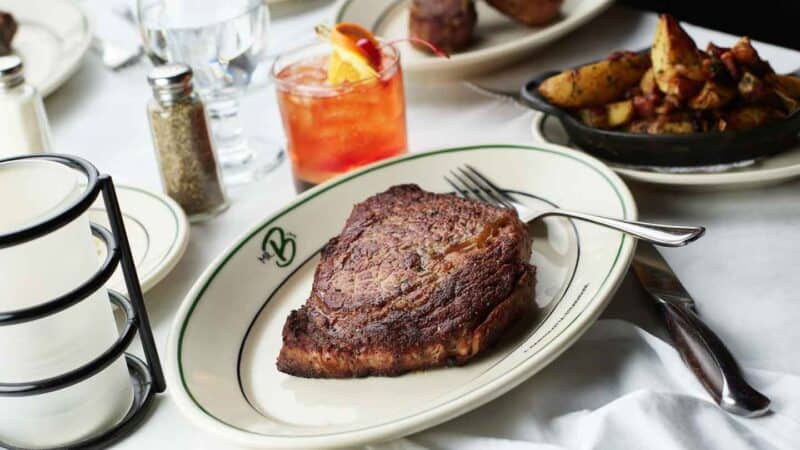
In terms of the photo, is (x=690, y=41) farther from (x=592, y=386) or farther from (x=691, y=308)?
(x=592, y=386)

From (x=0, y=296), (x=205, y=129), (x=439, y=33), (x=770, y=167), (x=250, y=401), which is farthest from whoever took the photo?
(x=439, y=33)

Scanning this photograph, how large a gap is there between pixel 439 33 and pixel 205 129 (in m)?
0.54

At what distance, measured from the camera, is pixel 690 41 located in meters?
1.19

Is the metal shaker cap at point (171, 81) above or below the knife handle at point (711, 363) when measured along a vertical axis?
above

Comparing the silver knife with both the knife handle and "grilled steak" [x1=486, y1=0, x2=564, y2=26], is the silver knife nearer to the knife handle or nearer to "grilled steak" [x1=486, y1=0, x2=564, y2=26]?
the knife handle

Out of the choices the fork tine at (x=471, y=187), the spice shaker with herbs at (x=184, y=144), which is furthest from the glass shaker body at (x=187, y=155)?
the fork tine at (x=471, y=187)

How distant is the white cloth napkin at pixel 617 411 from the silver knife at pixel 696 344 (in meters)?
0.01

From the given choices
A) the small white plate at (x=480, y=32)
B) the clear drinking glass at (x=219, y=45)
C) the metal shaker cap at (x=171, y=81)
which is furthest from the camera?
the small white plate at (x=480, y=32)

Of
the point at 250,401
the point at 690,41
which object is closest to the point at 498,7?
the point at 690,41

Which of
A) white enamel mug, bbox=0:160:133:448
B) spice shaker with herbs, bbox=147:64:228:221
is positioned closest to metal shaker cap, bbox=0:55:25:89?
spice shaker with herbs, bbox=147:64:228:221

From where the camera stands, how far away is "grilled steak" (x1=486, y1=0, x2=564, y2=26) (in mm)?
1649

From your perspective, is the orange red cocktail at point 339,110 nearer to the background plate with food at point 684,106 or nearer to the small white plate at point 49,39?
the background plate with food at point 684,106

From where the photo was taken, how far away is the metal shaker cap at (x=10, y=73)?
48.8 inches

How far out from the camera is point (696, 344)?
2.90 ft
